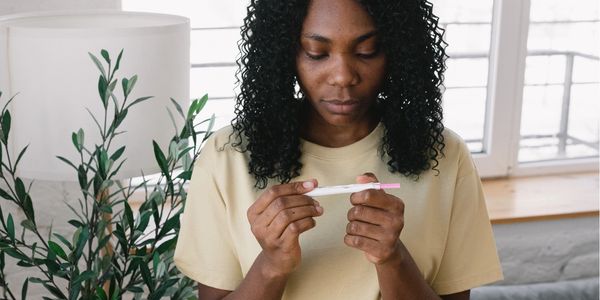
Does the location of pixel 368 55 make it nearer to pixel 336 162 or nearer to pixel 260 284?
pixel 336 162

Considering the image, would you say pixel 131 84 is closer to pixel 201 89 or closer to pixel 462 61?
pixel 201 89

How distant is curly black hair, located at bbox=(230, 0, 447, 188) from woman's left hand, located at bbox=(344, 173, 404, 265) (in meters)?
0.20

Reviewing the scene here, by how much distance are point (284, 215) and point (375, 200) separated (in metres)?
0.13

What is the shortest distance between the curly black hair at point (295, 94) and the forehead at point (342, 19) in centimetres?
4

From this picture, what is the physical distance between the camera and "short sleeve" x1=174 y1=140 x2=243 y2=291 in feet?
4.78

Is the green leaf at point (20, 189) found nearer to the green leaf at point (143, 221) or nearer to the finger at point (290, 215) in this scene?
the green leaf at point (143, 221)

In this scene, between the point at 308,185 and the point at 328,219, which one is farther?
the point at 328,219

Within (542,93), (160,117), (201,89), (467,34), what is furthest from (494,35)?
(160,117)

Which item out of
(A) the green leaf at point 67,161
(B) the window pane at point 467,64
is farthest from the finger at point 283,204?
(B) the window pane at point 467,64

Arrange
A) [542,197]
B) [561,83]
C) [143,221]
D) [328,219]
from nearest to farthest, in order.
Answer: [328,219] → [143,221] → [542,197] → [561,83]

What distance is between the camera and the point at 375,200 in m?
1.25

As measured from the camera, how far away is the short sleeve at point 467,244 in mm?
1506

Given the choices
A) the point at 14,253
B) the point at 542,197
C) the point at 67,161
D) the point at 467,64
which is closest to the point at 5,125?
the point at 67,161

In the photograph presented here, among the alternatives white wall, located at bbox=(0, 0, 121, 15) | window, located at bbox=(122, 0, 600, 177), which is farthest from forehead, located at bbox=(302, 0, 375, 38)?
window, located at bbox=(122, 0, 600, 177)
